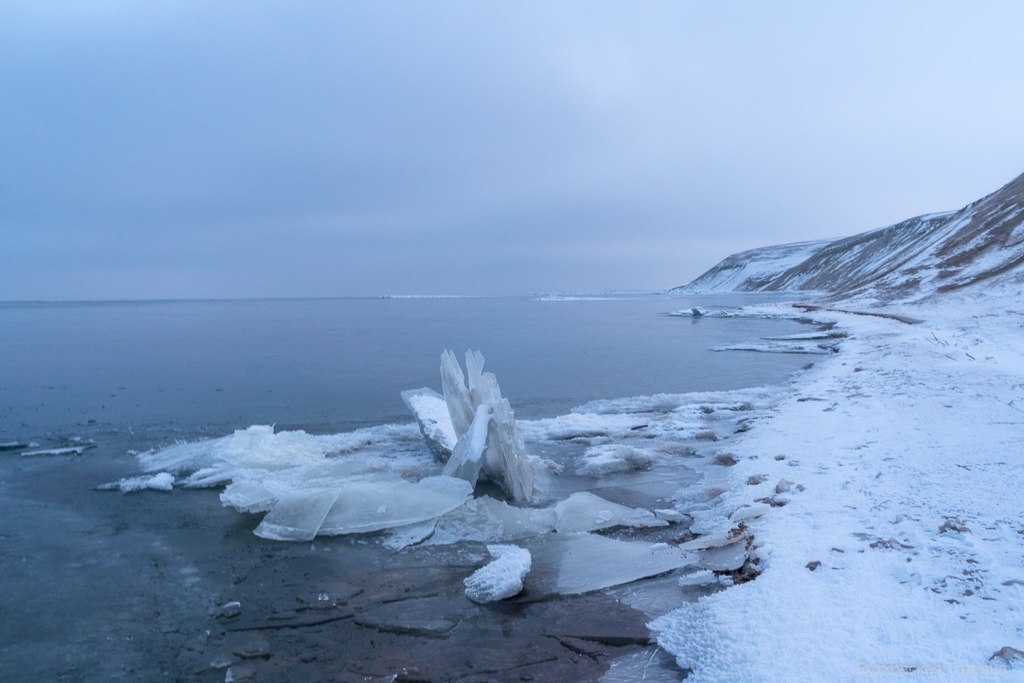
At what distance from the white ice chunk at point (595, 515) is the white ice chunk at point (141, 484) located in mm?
5508

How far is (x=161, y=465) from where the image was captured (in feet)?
32.3

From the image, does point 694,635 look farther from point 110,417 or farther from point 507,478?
point 110,417

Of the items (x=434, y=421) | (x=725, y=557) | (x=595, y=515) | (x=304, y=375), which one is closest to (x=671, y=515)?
(x=595, y=515)

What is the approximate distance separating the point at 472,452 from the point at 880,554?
469cm

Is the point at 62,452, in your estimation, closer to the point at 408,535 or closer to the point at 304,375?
the point at 408,535

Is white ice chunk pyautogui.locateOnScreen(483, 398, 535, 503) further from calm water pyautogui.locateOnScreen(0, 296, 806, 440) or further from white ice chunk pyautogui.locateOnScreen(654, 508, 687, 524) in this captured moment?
calm water pyautogui.locateOnScreen(0, 296, 806, 440)

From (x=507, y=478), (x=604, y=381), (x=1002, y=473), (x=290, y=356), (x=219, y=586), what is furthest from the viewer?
(x=290, y=356)

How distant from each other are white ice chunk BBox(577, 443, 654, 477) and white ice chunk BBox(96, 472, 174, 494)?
5.84m

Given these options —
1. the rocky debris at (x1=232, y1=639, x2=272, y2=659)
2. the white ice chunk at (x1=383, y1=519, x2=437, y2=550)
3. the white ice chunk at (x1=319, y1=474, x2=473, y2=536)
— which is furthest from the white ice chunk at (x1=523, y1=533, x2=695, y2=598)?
the rocky debris at (x1=232, y1=639, x2=272, y2=659)

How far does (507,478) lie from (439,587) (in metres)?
2.77

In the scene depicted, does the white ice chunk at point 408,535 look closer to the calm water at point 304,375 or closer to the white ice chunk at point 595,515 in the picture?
the white ice chunk at point 595,515

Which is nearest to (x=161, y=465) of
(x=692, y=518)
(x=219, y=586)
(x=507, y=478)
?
(x=219, y=586)

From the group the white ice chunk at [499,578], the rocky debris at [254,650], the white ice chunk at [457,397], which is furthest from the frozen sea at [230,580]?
the white ice chunk at [457,397]

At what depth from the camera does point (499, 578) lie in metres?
5.65
